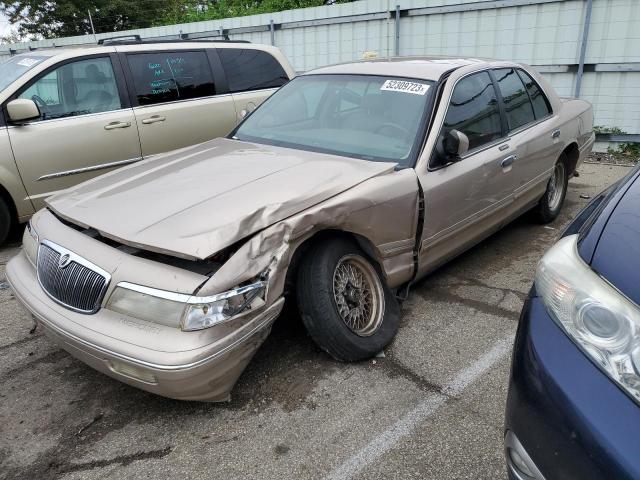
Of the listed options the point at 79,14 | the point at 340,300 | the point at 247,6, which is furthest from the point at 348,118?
the point at 79,14

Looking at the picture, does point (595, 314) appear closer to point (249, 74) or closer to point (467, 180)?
point (467, 180)

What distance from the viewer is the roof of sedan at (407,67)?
3707mm

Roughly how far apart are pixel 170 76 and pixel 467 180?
3.62 m

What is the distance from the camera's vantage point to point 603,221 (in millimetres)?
1755

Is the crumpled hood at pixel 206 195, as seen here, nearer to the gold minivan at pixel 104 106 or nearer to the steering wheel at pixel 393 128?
the steering wheel at pixel 393 128

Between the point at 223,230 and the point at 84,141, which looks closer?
the point at 223,230

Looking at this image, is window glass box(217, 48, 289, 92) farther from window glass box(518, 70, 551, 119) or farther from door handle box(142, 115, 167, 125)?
window glass box(518, 70, 551, 119)

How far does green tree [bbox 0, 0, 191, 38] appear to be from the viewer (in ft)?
94.1

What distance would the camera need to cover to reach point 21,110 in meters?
4.57

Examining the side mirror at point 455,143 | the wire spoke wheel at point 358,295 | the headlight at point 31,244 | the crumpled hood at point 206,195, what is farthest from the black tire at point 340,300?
the headlight at point 31,244

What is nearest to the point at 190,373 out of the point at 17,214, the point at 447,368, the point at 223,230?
the point at 223,230

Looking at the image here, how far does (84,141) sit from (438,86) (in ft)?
11.1

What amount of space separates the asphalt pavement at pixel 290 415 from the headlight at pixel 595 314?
1.00 metres

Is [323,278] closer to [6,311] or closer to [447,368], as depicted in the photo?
[447,368]
